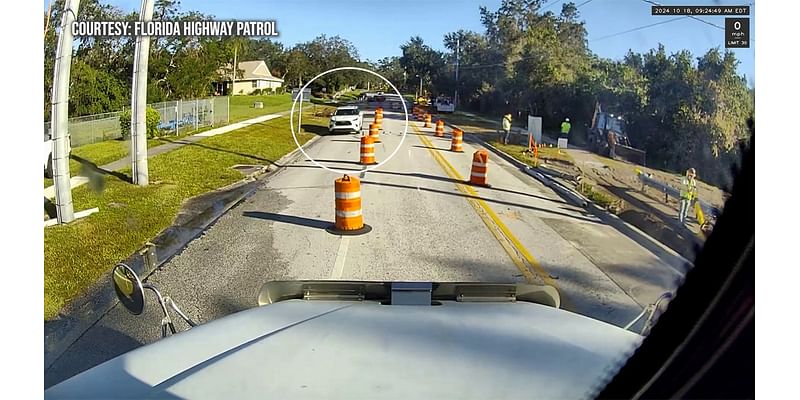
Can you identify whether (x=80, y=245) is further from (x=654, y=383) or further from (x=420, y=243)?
(x=654, y=383)

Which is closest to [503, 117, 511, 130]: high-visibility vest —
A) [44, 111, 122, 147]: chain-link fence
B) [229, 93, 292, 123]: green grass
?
[229, 93, 292, 123]: green grass

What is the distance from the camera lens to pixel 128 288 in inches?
99.3

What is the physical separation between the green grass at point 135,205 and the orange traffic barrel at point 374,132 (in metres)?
0.19

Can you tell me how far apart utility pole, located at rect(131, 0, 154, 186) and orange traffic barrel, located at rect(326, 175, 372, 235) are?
75 centimetres

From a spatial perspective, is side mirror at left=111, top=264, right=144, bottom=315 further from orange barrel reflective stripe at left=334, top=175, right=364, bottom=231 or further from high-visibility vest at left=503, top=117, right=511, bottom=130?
high-visibility vest at left=503, top=117, right=511, bottom=130

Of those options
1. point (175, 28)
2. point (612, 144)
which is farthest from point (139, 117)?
point (612, 144)

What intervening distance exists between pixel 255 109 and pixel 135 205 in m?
0.61

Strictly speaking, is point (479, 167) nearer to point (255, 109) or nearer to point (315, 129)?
point (315, 129)

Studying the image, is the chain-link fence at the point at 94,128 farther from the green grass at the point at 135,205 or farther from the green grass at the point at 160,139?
the green grass at the point at 135,205

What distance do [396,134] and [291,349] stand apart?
102 cm

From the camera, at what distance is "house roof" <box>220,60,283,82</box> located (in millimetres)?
2564

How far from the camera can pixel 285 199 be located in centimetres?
271

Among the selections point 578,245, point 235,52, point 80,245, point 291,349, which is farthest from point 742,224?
point 80,245

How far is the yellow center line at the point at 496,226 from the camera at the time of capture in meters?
2.62
